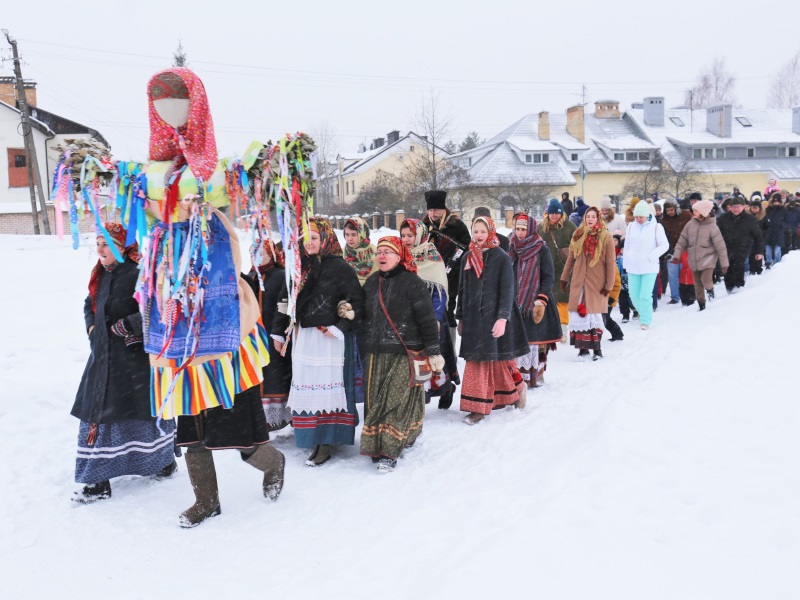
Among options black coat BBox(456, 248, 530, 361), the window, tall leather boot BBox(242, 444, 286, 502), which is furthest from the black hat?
the window

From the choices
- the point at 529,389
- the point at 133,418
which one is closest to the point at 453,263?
the point at 529,389

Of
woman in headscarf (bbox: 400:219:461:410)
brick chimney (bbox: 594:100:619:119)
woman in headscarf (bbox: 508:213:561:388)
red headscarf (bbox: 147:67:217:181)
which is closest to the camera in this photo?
red headscarf (bbox: 147:67:217:181)

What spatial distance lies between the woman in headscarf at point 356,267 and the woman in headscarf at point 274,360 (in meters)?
0.54

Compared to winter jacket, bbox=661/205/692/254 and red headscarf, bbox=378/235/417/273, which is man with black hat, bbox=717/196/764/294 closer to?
winter jacket, bbox=661/205/692/254

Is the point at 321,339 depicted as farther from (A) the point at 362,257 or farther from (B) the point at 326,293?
(A) the point at 362,257

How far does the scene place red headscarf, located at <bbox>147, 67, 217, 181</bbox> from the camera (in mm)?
3637

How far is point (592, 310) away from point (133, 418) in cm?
594

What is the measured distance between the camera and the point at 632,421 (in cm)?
442

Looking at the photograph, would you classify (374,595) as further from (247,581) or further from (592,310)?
(592,310)

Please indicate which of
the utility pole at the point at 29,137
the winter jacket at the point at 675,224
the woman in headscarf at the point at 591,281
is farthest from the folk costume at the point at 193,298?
the utility pole at the point at 29,137

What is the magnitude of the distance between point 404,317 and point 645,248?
6.24m

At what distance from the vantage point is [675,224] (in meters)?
12.1

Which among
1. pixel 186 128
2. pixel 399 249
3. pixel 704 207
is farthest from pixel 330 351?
pixel 704 207

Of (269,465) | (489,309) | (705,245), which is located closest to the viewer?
(269,465)
